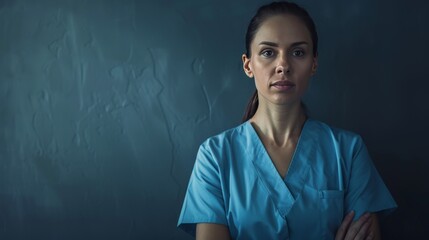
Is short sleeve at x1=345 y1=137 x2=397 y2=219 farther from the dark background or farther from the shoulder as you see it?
the dark background

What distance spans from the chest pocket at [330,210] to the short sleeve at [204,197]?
197 mm

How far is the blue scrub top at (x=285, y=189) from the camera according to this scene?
2.81 ft

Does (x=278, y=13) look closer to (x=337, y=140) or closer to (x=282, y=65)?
(x=282, y=65)

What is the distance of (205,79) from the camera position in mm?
1095

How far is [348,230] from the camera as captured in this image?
848 mm

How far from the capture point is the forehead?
89cm

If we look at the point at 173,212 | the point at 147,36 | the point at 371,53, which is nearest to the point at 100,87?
the point at 147,36

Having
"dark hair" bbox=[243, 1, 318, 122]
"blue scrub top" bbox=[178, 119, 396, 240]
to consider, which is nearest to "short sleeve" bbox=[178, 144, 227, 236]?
"blue scrub top" bbox=[178, 119, 396, 240]

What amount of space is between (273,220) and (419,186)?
44 centimetres

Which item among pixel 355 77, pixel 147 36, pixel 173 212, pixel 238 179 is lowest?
pixel 173 212

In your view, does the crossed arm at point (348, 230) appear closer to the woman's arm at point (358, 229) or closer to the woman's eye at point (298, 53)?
the woman's arm at point (358, 229)

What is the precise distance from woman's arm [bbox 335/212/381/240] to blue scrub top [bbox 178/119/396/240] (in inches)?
0.6

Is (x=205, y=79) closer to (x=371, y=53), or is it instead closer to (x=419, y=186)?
(x=371, y=53)

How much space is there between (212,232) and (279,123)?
28 cm
